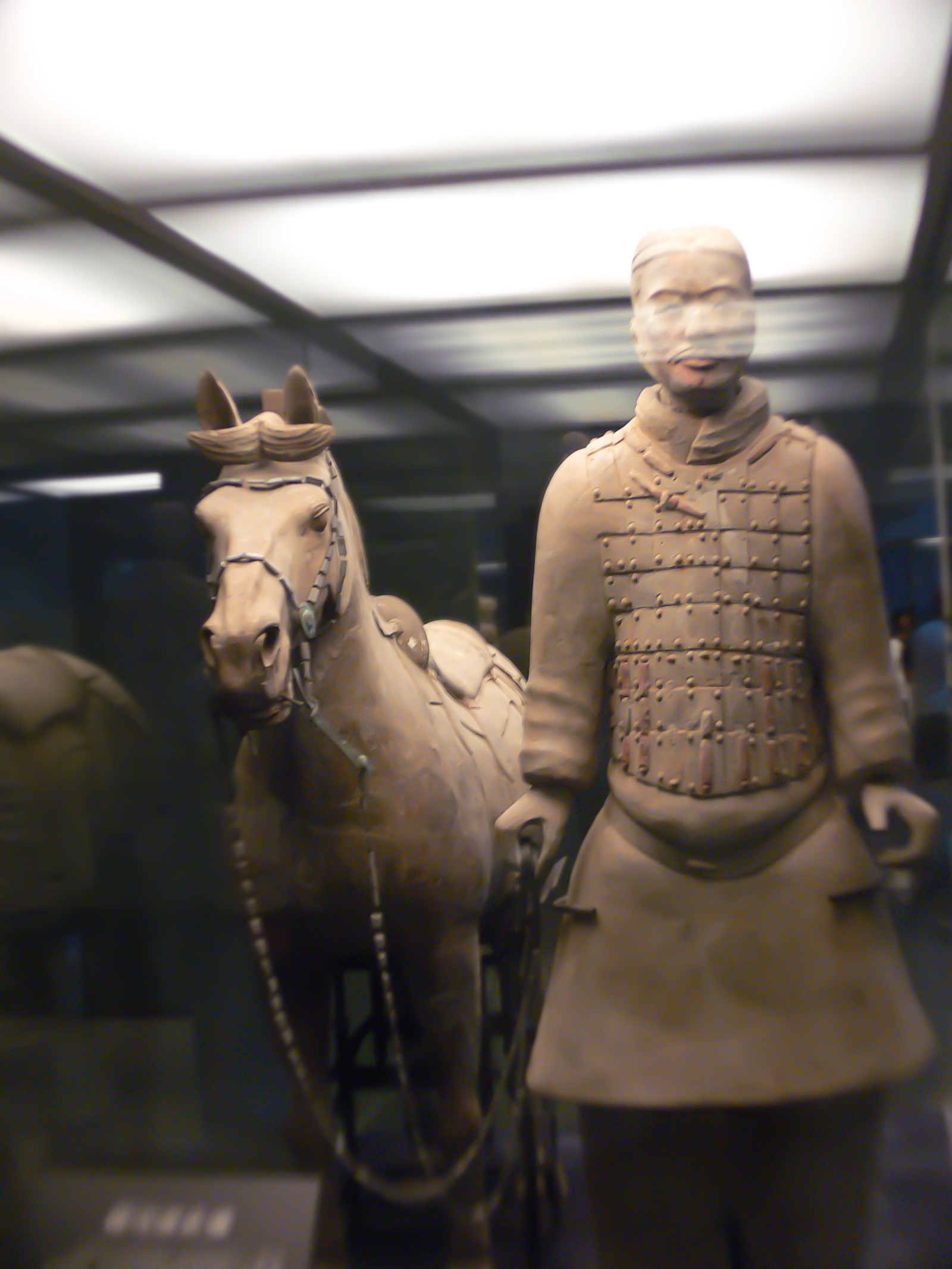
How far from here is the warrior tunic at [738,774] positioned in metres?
1.79

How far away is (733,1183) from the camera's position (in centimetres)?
189

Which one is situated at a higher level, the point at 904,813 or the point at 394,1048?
the point at 904,813

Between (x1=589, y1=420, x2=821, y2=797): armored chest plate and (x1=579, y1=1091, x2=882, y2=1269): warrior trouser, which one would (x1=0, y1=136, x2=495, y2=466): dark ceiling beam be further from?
(x1=579, y1=1091, x2=882, y2=1269): warrior trouser

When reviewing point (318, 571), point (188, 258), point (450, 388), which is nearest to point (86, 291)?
point (188, 258)

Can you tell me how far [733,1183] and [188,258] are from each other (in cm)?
182

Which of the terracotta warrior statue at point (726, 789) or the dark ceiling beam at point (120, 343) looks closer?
the terracotta warrior statue at point (726, 789)

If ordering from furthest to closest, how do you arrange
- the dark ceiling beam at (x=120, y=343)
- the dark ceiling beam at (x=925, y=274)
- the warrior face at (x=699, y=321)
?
the dark ceiling beam at (x=120, y=343)
the dark ceiling beam at (x=925, y=274)
the warrior face at (x=699, y=321)

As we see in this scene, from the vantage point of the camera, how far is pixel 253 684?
5.61ft

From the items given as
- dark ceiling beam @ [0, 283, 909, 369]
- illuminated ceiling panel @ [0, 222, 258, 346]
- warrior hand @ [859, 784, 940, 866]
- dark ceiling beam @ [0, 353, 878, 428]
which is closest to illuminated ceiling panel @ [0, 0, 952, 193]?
illuminated ceiling panel @ [0, 222, 258, 346]

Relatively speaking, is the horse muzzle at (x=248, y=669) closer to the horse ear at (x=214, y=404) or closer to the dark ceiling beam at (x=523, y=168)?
the horse ear at (x=214, y=404)

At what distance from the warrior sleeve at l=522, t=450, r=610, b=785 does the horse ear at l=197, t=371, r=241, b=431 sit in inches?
22.6

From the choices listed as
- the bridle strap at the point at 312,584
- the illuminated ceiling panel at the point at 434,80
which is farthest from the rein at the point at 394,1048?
the illuminated ceiling panel at the point at 434,80

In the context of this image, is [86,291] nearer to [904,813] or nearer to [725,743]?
[725,743]

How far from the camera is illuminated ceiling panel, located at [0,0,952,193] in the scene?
1.94 m
